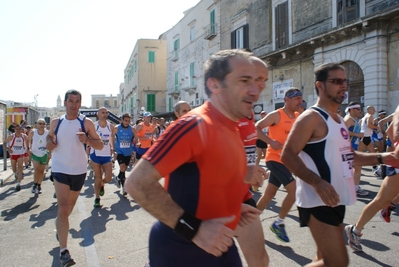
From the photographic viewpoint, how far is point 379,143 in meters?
11.3

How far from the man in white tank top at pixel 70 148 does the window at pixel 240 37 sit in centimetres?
2103

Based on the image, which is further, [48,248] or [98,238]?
[98,238]

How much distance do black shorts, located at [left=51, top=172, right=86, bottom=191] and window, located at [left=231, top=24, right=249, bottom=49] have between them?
70.2 feet

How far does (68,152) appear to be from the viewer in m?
4.41

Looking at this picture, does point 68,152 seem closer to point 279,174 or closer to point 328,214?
point 279,174

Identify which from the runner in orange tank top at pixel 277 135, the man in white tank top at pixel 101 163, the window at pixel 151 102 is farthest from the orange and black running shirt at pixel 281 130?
the window at pixel 151 102

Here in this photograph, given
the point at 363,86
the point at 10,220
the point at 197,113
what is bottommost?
the point at 10,220

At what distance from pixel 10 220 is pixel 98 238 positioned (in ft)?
7.77

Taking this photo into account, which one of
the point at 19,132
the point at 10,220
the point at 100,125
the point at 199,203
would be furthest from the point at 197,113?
the point at 19,132

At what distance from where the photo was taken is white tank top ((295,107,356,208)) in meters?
2.71

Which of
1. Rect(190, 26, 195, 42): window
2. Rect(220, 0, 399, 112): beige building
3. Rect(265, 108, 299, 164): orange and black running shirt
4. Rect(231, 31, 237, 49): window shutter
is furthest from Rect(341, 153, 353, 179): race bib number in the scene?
Rect(190, 26, 195, 42): window

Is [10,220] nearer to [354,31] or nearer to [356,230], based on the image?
[356,230]

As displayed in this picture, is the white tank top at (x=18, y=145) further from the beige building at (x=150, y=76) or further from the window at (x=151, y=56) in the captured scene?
the window at (x=151, y=56)

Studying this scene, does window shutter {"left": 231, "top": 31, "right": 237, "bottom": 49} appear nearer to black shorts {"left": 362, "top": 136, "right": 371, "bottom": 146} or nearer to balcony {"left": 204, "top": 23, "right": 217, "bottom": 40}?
balcony {"left": 204, "top": 23, "right": 217, "bottom": 40}
